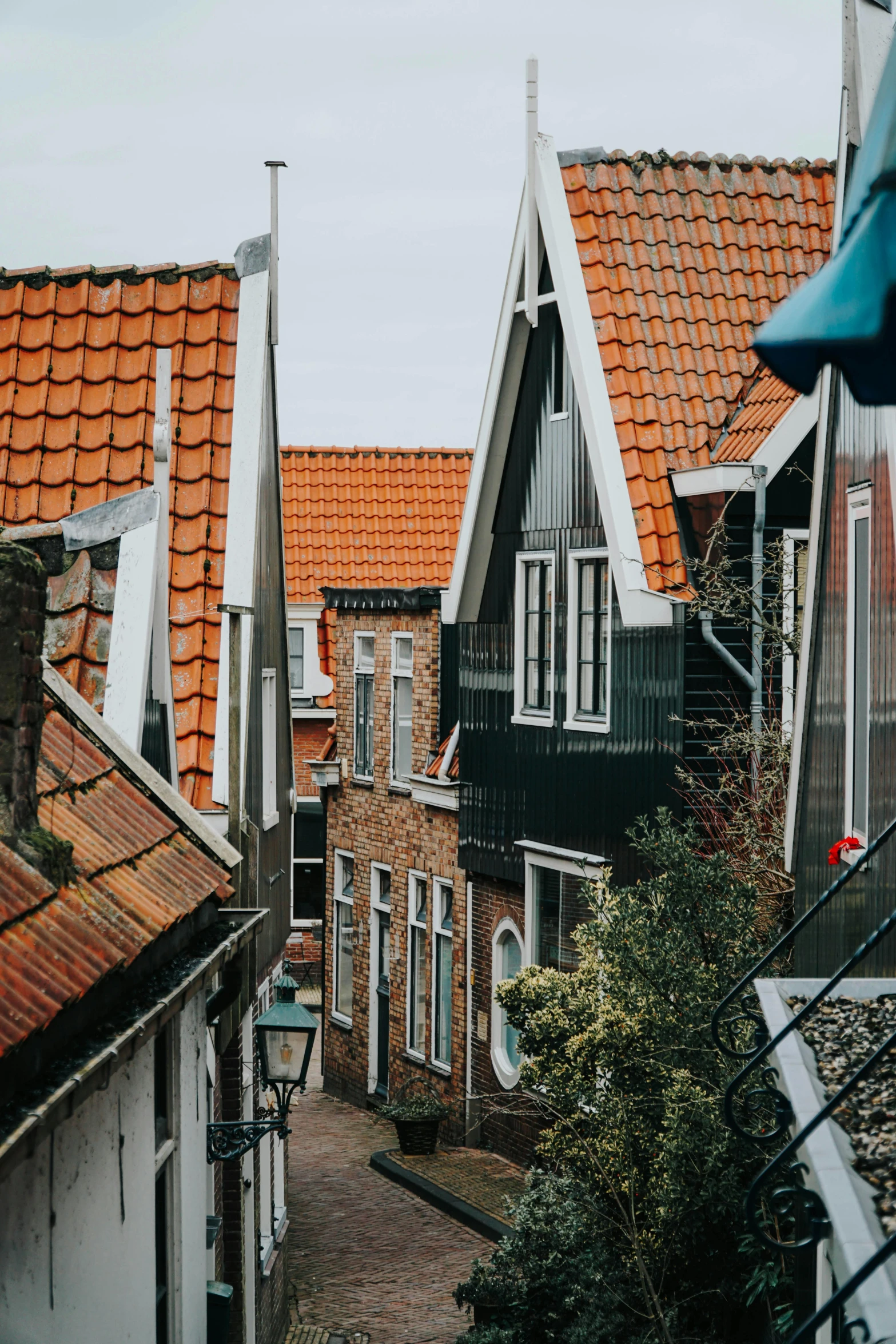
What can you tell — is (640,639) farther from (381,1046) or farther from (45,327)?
(381,1046)

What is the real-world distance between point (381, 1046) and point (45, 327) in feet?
43.2

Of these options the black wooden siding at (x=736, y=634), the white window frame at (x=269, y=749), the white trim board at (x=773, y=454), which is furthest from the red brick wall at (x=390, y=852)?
the white trim board at (x=773, y=454)

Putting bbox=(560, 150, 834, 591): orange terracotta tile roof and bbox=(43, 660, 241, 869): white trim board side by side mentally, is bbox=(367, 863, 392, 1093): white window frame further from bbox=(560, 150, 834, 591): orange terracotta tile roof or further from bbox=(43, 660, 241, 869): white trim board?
bbox=(43, 660, 241, 869): white trim board

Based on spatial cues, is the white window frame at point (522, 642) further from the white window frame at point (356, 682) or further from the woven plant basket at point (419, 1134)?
the white window frame at point (356, 682)

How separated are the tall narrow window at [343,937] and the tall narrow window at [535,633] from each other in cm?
801

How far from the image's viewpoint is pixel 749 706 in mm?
13852

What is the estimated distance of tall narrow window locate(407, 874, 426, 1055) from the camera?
69.2ft

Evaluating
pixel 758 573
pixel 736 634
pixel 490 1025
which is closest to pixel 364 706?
pixel 490 1025

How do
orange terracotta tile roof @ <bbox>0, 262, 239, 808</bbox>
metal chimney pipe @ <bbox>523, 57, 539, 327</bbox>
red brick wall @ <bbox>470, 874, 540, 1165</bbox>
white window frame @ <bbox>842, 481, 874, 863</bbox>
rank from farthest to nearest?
red brick wall @ <bbox>470, 874, 540, 1165</bbox>
metal chimney pipe @ <bbox>523, 57, 539, 327</bbox>
orange terracotta tile roof @ <bbox>0, 262, 239, 808</bbox>
white window frame @ <bbox>842, 481, 874, 863</bbox>

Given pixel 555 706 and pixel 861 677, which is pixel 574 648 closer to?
pixel 555 706

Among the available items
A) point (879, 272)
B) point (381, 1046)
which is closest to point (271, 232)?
point (879, 272)

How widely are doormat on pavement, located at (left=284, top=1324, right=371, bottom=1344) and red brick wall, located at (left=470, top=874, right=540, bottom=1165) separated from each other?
4.09 meters

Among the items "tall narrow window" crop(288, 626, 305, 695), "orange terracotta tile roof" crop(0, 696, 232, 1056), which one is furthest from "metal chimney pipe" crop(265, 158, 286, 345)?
"tall narrow window" crop(288, 626, 305, 695)

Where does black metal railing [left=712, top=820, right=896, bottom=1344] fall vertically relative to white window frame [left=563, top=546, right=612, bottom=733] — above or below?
below
